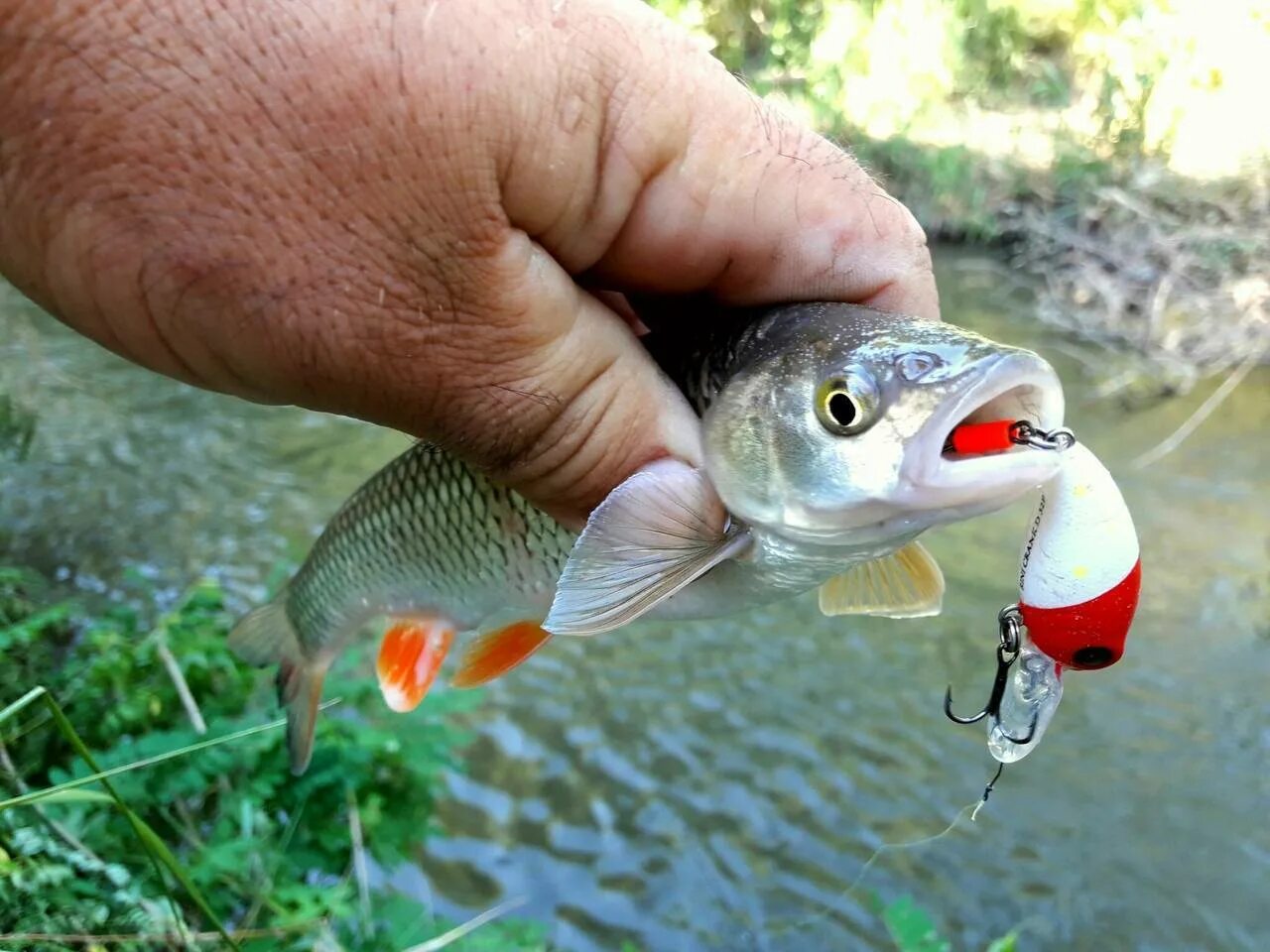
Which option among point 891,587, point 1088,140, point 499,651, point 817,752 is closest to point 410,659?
point 499,651

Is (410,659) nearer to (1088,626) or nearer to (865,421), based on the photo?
(865,421)

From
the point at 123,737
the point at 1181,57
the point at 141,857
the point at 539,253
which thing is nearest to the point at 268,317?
the point at 539,253

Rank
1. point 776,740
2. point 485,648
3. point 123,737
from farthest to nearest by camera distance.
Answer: point 776,740, point 123,737, point 485,648

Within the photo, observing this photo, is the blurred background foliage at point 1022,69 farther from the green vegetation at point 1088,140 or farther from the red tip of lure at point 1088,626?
the red tip of lure at point 1088,626

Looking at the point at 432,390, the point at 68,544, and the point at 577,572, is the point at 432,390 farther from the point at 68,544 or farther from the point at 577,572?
the point at 68,544

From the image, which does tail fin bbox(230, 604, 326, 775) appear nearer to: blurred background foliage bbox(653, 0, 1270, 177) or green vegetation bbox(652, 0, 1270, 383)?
green vegetation bbox(652, 0, 1270, 383)

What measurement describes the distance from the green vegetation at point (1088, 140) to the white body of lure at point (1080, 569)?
5.98 m

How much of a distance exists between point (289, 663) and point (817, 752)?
288 cm

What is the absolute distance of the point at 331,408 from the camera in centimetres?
155

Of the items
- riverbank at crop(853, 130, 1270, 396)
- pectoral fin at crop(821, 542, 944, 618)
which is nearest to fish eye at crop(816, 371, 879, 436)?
pectoral fin at crop(821, 542, 944, 618)

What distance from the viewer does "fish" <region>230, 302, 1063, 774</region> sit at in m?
1.38

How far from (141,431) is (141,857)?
519cm

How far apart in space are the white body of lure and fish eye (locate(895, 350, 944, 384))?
221 millimetres

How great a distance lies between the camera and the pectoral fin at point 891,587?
191cm
